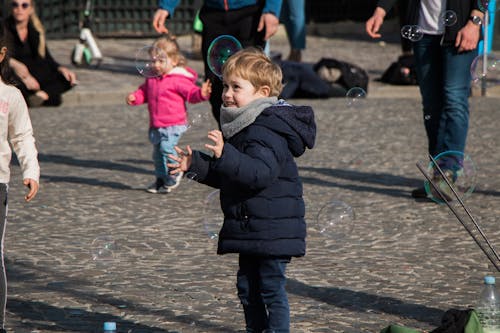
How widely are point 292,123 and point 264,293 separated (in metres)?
0.60

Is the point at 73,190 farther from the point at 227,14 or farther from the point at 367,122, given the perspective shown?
the point at 367,122

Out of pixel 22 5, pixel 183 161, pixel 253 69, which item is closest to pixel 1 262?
pixel 183 161

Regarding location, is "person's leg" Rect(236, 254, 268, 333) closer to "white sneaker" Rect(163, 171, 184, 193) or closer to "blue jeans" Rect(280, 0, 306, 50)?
"white sneaker" Rect(163, 171, 184, 193)

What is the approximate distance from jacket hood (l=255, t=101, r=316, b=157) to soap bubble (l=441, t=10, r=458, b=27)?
3138mm

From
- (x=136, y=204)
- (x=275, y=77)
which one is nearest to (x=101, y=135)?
(x=136, y=204)

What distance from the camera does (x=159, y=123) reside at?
8164 millimetres

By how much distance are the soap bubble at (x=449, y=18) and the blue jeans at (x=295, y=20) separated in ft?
24.4

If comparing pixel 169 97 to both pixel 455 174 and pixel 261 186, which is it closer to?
pixel 455 174

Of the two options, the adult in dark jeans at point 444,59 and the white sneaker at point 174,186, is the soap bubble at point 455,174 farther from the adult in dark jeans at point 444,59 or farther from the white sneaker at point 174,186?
the white sneaker at point 174,186

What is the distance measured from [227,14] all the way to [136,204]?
4.23ft

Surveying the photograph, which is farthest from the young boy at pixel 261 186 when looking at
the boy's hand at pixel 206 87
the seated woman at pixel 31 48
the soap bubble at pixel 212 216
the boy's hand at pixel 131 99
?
the seated woman at pixel 31 48

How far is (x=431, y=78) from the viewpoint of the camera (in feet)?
25.0

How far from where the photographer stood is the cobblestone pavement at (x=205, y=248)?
5.05 meters

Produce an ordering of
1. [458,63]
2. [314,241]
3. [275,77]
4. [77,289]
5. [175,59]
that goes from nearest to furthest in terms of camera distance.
Result: [275,77]
[77,289]
[314,241]
[458,63]
[175,59]
